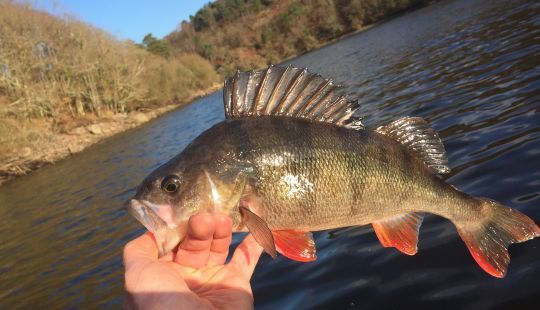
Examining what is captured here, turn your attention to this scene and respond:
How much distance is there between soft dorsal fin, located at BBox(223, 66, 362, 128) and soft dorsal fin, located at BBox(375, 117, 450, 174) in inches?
12.2

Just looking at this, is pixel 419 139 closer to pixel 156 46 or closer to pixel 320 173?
pixel 320 173

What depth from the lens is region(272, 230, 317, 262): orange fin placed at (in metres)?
2.86

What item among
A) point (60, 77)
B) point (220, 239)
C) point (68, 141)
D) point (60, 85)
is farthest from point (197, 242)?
point (60, 77)

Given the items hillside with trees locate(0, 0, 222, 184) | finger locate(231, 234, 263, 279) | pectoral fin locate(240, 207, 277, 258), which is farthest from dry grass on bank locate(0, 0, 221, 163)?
pectoral fin locate(240, 207, 277, 258)

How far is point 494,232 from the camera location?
324 cm

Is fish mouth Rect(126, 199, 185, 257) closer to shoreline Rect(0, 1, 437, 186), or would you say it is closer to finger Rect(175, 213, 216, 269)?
finger Rect(175, 213, 216, 269)

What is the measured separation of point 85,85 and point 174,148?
32401 millimetres

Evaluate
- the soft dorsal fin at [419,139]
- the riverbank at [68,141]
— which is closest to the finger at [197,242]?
the soft dorsal fin at [419,139]

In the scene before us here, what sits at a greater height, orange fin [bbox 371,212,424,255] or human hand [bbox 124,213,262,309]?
human hand [bbox 124,213,262,309]

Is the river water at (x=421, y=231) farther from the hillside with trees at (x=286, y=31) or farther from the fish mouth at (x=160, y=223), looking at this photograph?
the hillside with trees at (x=286, y=31)

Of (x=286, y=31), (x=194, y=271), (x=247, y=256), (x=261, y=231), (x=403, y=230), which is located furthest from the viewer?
(x=286, y=31)

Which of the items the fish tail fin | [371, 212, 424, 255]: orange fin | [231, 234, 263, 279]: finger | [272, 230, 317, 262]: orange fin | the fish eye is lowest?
the fish tail fin

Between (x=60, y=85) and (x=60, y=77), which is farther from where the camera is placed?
(x=60, y=77)

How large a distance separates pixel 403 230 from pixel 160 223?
1.78 metres
